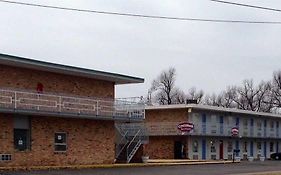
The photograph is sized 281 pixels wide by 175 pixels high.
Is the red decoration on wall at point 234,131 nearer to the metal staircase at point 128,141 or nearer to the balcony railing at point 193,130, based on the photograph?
the balcony railing at point 193,130

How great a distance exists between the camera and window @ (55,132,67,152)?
3666 cm

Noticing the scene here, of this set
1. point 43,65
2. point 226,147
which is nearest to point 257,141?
point 226,147

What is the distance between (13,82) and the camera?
3431 centimetres

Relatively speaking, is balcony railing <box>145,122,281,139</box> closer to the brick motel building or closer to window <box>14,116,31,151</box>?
the brick motel building

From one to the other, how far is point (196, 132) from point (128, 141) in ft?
47.2

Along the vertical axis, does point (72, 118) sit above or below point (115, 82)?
below

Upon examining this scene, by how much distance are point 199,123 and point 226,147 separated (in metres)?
6.81

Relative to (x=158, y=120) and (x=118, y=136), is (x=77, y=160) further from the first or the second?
(x=158, y=120)

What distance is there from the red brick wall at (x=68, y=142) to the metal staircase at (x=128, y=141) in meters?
1.94

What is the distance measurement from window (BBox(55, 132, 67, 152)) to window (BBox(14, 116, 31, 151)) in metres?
2.33

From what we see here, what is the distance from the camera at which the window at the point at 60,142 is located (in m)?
36.7

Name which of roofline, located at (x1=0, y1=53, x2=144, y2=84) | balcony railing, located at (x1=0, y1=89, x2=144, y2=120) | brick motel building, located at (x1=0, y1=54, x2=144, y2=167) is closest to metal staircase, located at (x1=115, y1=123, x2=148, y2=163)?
brick motel building, located at (x1=0, y1=54, x2=144, y2=167)

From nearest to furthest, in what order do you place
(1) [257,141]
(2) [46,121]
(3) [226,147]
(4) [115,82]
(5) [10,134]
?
(5) [10,134] → (2) [46,121] → (4) [115,82] → (3) [226,147] → (1) [257,141]

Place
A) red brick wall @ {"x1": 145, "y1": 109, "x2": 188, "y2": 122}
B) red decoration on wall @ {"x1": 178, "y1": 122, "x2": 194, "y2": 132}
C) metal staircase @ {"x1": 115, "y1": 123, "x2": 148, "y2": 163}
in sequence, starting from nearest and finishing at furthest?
metal staircase @ {"x1": 115, "y1": 123, "x2": 148, "y2": 163}
red decoration on wall @ {"x1": 178, "y1": 122, "x2": 194, "y2": 132}
red brick wall @ {"x1": 145, "y1": 109, "x2": 188, "y2": 122}
